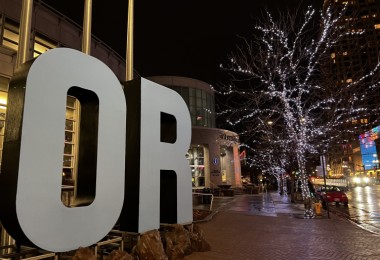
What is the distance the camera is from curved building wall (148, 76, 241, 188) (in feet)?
127

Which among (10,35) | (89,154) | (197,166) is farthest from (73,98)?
(197,166)

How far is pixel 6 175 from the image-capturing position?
479 centimetres

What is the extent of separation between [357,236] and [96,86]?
31.3ft

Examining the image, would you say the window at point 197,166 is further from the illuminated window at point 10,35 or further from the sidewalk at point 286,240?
the illuminated window at point 10,35

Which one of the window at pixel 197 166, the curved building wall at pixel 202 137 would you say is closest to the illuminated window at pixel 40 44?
the curved building wall at pixel 202 137

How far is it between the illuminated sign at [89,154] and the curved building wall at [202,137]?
96.6ft

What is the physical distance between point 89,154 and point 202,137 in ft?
108

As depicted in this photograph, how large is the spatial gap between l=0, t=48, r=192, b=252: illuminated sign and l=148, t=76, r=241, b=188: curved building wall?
2945 cm

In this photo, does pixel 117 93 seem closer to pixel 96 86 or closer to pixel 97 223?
pixel 96 86

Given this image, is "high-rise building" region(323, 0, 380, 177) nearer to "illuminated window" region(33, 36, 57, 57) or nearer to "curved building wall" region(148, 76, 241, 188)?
"illuminated window" region(33, 36, 57, 57)

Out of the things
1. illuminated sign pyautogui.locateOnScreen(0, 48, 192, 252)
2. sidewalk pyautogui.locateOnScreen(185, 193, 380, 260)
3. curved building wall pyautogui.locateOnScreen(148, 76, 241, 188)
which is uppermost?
curved building wall pyautogui.locateOnScreen(148, 76, 241, 188)

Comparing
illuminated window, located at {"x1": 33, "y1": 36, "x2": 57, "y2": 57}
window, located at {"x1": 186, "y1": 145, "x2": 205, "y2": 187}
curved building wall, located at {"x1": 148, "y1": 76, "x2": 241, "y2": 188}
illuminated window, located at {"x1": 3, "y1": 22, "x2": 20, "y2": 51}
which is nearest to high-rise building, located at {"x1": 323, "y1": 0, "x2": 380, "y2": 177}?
illuminated window, located at {"x1": 33, "y1": 36, "x2": 57, "y2": 57}

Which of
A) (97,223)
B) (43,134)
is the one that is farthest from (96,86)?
(97,223)

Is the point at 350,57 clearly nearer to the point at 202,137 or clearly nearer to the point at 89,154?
the point at 89,154
